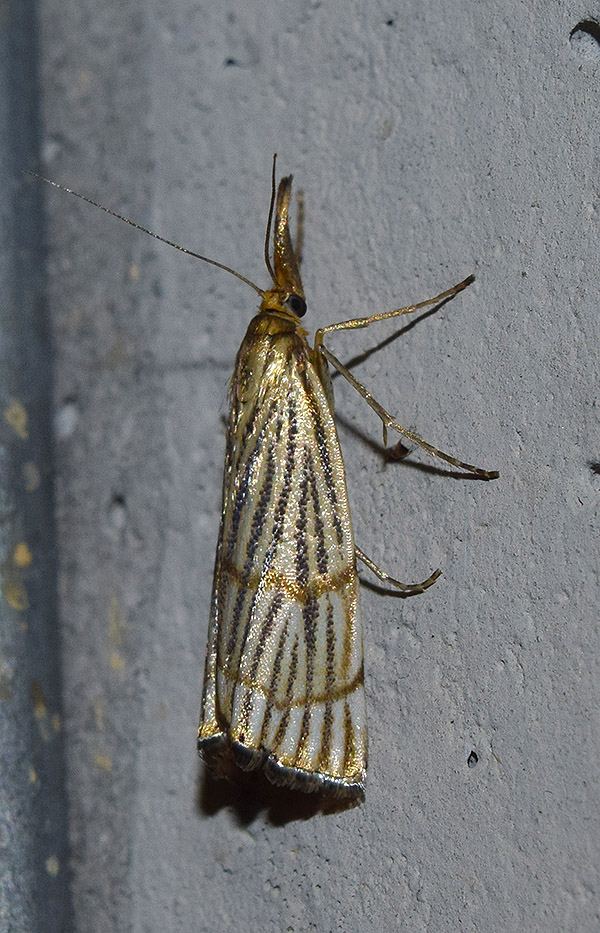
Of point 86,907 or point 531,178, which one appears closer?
point 531,178

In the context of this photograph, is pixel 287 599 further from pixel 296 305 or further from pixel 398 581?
pixel 296 305

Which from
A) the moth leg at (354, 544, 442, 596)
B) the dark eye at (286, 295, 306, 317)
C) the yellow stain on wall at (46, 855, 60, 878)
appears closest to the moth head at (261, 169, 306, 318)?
the dark eye at (286, 295, 306, 317)

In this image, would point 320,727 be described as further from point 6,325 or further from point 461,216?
point 6,325

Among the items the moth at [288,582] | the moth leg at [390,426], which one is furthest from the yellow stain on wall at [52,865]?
the moth leg at [390,426]

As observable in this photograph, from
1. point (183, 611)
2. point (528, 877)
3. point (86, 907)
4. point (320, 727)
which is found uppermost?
point (183, 611)

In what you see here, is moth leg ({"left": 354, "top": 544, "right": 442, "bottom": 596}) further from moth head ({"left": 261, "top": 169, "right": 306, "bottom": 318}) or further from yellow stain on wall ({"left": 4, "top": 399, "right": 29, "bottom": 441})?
yellow stain on wall ({"left": 4, "top": 399, "right": 29, "bottom": 441})

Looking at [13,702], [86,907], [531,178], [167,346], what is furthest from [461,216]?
[86,907]
